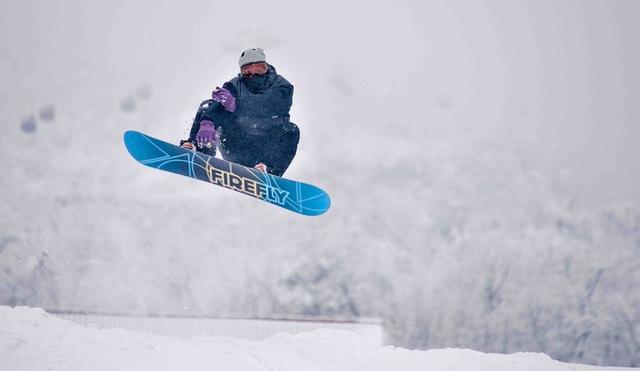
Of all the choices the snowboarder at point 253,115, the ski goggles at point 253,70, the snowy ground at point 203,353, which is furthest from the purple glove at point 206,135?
the snowy ground at point 203,353

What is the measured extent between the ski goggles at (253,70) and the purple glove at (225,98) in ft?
0.83

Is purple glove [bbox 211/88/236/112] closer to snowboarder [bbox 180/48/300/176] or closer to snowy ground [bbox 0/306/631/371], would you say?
snowboarder [bbox 180/48/300/176]

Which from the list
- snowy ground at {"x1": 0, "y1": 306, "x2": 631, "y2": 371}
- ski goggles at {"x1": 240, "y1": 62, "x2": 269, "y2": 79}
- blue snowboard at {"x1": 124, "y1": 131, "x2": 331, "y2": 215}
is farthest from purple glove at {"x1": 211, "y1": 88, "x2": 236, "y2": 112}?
snowy ground at {"x1": 0, "y1": 306, "x2": 631, "y2": 371}

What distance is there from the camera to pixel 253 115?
6.43 m

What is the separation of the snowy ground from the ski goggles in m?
3.53

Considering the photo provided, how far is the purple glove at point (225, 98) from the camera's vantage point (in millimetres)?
6245

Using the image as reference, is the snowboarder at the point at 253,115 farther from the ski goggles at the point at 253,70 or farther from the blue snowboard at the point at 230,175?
the blue snowboard at the point at 230,175

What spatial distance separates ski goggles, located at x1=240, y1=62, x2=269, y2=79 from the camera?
6305 mm

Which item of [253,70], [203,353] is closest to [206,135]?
[253,70]

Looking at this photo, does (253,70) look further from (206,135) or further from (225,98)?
(206,135)

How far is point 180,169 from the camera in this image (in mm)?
7277

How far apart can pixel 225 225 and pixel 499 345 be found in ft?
123

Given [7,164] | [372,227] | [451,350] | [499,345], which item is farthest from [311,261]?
[451,350]

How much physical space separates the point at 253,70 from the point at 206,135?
88cm
